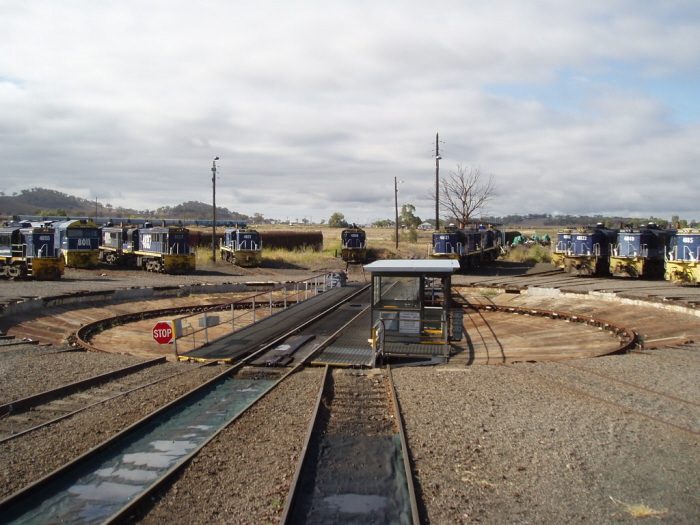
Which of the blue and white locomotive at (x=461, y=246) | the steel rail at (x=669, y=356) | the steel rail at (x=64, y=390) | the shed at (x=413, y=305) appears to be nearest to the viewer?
the steel rail at (x=64, y=390)

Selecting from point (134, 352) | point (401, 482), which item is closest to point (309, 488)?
point (401, 482)

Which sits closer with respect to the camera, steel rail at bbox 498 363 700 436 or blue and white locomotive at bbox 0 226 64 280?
steel rail at bbox 498 363 700 436

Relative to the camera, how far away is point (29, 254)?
2911 cm

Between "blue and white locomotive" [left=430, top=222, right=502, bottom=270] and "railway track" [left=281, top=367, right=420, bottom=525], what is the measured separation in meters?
26.1

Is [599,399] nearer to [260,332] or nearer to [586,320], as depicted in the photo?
[260,332]

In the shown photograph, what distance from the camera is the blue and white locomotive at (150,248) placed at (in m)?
35.6

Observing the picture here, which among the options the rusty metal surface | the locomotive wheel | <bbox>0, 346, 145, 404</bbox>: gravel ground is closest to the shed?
the rusty metal surface

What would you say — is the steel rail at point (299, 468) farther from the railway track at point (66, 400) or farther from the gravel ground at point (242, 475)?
the railway track at point (66, 400)

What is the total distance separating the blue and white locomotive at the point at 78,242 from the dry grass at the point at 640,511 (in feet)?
125

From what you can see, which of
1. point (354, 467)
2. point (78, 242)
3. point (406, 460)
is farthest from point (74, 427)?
point (78, 242)

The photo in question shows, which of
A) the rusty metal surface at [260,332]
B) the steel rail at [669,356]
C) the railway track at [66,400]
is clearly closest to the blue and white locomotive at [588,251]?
the rusty metal surface at [260,332]

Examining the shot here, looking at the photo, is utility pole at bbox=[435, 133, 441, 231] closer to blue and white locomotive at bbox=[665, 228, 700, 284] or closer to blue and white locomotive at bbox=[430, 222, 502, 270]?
blue and white locomotive at bbox=[430, 222, 502, 270]

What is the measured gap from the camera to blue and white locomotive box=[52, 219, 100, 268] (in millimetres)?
36172

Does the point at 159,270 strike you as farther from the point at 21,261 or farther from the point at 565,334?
the point at 565,334
